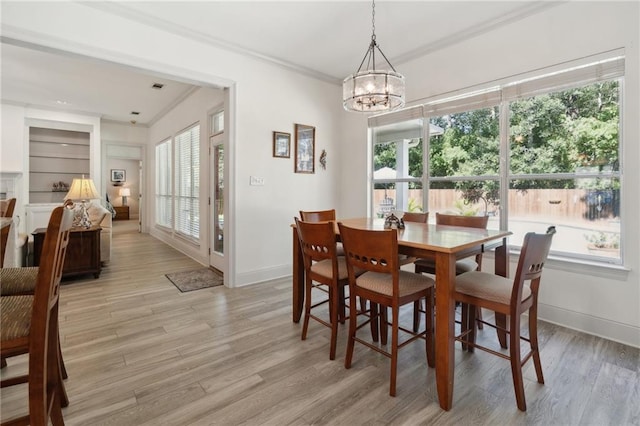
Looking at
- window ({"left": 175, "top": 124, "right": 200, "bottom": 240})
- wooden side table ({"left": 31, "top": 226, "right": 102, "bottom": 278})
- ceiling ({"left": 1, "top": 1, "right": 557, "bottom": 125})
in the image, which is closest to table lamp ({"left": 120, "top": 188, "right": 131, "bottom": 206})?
window ({"left": 175, "top": 124, "right": 200, "bottom": 240})

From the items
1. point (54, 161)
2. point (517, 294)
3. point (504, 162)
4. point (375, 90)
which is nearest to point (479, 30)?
point (504, 162)

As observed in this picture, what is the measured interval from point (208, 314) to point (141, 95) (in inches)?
173

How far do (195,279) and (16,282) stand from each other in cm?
235

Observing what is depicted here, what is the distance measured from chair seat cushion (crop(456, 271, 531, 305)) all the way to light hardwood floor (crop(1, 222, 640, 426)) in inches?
21.9

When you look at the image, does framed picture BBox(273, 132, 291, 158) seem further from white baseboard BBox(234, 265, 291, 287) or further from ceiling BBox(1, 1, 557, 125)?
white baseboard BBox(234, 265, 291, 287)

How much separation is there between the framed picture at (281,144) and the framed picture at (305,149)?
0.15 metres

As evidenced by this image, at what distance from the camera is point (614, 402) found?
1.69 meters

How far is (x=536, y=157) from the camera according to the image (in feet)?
9.53

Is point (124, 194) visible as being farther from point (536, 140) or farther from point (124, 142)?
point (536, 140)

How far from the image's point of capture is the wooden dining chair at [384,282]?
1723 millimetres

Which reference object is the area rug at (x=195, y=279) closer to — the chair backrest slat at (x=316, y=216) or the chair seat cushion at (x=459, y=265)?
the chair backrest slat at (x=316, y=216)

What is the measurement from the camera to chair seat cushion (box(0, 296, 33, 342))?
1.12 meters

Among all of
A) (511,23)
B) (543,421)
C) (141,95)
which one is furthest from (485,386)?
(141,95)

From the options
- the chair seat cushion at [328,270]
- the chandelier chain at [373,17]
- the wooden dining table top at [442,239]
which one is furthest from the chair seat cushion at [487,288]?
the chandelier chain at [373,17]
